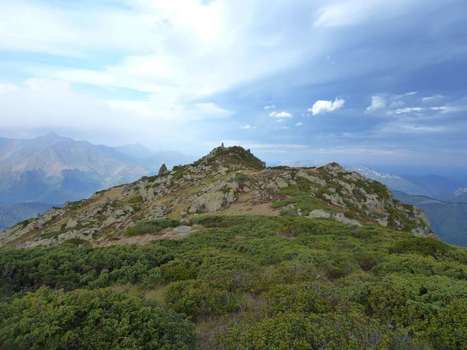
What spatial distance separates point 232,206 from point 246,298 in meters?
26.6

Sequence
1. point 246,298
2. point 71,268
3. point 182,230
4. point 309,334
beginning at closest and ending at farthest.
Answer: point 309,334 < point 246,298 < point 71,268 < point 182,230

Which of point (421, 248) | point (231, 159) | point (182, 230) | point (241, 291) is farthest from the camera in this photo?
point (231, 159)

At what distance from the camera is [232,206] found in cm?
3631

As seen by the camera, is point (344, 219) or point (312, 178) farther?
point (312, 178)

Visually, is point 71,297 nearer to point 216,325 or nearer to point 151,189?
point 216,325

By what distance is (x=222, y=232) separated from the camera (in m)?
21.7

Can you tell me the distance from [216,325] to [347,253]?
9.42 metres

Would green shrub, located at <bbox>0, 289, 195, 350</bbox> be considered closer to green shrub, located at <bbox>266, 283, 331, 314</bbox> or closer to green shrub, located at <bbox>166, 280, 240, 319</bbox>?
green shrub, located at <bbox>166, 280, 240, 319</bbox>

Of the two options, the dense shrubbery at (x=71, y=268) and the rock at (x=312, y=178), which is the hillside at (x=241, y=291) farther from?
the rock at (x=312, y=178)

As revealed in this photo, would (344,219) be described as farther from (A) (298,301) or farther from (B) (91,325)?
(B) (91,325)

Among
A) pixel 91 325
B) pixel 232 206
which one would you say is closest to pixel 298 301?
pixel 91 325

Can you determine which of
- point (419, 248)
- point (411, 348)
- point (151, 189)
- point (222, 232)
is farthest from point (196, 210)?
point (411, 348)

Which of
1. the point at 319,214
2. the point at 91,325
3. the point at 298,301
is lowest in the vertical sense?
the point at 319,214

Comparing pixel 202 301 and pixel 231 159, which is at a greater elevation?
pixel 231 159
